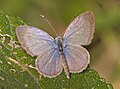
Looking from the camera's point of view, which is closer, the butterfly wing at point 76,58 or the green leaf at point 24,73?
the green leaf at point 24,73

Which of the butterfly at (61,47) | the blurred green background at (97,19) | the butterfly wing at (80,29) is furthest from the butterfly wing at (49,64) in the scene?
the blurred green background at (97,19)

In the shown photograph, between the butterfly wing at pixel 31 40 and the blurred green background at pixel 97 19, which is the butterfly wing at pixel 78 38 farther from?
the blurred green background at pixel 97 19

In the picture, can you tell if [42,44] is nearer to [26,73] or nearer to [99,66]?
[26,73]

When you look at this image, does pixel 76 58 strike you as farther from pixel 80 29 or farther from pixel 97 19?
pixel 97 19

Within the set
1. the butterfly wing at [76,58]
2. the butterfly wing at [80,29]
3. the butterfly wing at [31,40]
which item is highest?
the butterfly wing at [31,40]

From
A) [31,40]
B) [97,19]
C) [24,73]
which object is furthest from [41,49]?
[97,19]

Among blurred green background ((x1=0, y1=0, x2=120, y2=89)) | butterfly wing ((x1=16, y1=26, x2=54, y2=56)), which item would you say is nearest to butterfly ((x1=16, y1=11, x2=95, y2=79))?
butterfly wing ((x1=16, y1=26, x2=54, y2=56))

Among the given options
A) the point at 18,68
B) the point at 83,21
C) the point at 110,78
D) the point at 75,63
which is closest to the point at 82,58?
the point at 75,63
